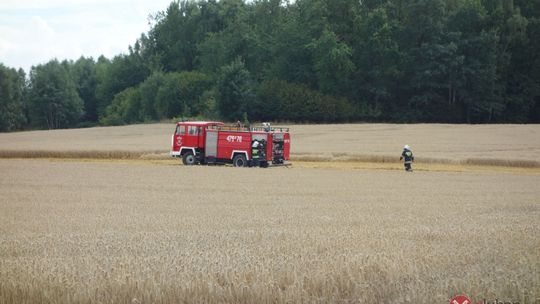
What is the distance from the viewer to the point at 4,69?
5133 inches

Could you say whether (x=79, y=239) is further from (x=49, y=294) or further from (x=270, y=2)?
(x=270, y=2)

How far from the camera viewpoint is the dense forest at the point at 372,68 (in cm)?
8425

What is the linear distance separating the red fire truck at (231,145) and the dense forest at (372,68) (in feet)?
119

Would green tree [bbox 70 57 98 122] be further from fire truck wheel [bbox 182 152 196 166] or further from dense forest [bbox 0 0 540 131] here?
fire truck wheel [bbox 182 152 196 166]

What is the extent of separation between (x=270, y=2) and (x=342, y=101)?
39372 mm

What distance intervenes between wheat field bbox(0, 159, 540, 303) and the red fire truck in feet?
57.3

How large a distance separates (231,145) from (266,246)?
33.1 meters

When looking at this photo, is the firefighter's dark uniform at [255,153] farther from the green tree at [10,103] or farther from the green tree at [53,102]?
the green tree at [53,102]

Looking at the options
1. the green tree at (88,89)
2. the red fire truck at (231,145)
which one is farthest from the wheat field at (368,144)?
the green tree at (88,89)

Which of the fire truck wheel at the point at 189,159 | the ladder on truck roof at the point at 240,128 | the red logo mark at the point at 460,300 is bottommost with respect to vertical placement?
the fire truck wheel at the point at 189,159

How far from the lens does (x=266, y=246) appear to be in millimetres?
11633

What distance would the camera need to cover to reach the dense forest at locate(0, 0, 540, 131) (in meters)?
84.2

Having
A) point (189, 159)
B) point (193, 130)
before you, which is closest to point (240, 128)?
point (193, 130)

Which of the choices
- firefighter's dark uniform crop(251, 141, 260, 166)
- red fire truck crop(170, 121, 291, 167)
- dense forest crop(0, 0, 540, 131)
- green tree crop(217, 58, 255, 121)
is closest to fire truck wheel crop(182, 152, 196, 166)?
red fire truck crop(170, 121, 291, 167)
